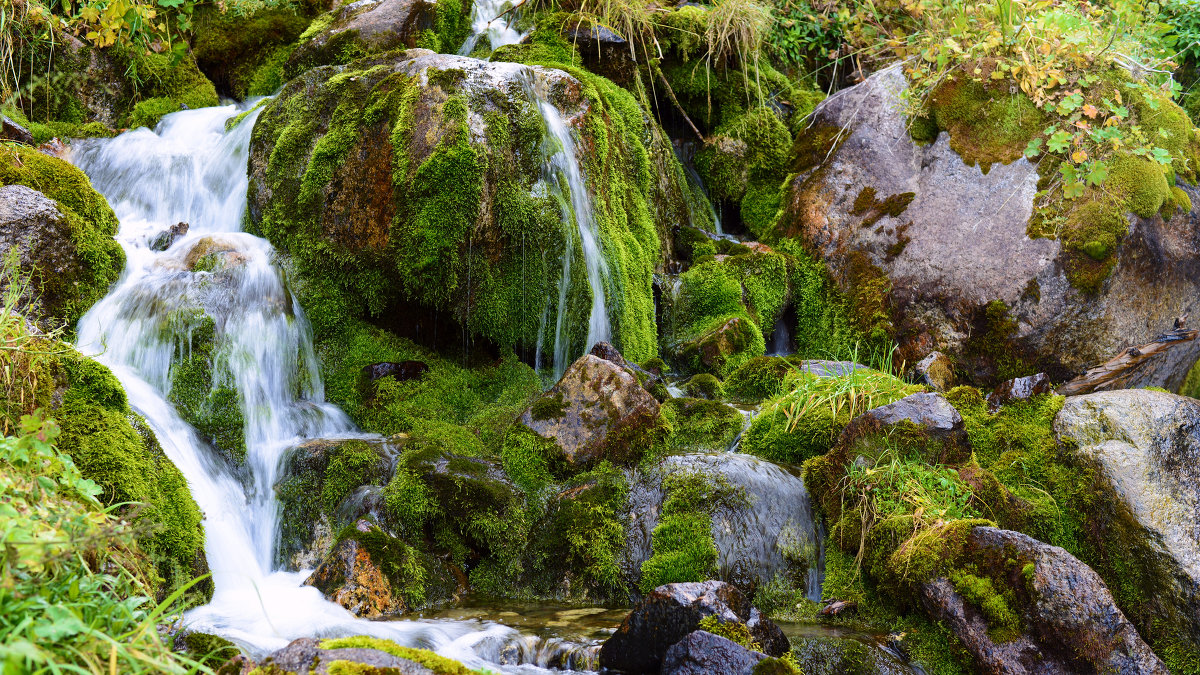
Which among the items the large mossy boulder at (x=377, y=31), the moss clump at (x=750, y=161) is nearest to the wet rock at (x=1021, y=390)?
the moss clump at (x=750, y=161)

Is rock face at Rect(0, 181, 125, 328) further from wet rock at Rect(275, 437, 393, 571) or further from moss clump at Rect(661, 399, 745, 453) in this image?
moss clump at Rect(661, 399, 745, 453)

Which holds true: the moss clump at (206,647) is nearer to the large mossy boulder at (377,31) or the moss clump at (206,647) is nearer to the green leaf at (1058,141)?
the large mossy boulder at (377,31)

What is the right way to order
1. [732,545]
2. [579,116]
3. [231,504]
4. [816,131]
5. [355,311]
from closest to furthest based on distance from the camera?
1. [732,545]
2. [231,504]
3. [355,311]
4. [579,116]
5. [816,131]

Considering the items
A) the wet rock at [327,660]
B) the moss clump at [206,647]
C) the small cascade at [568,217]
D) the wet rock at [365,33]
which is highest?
the wet rock at [365,33]

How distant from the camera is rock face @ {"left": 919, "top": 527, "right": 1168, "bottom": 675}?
3676 millimetres

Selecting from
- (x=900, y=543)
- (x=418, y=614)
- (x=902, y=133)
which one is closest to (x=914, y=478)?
(x=900, y=543)

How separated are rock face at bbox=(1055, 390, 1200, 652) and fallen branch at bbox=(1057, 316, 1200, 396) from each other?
5.31ft

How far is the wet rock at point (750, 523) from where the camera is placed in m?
4.90

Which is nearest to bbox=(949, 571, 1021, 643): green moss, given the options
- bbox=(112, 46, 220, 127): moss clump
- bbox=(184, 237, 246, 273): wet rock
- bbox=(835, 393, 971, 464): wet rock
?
bbox=(835, 393, 971, 464): wet rock

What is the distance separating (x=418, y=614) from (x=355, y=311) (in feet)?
10.3

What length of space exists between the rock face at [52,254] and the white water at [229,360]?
0.16 meters

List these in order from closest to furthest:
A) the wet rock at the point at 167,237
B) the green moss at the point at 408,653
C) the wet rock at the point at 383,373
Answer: the green moss at the point at 408,653 < the wet rock at the point at 383,373 < the wet rock at the point at 167,237

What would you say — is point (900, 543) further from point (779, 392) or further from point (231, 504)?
point (231, 504)

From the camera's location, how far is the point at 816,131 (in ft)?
30.6
